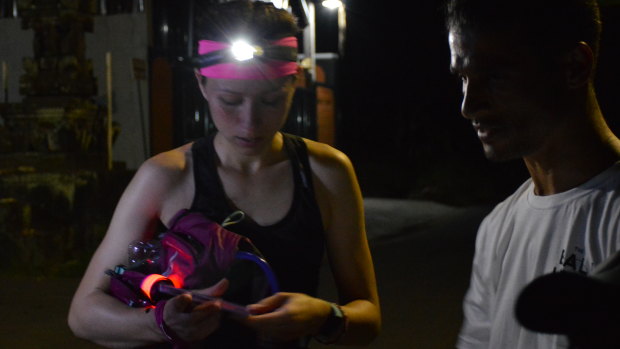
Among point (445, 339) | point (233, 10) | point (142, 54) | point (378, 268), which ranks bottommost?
point (378, 268)

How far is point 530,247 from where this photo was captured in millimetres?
1856

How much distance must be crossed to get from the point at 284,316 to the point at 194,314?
0.87ft

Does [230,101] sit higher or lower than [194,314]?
higher

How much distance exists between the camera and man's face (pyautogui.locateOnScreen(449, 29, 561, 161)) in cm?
180

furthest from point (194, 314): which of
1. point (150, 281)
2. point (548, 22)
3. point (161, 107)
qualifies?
point (161, 107)

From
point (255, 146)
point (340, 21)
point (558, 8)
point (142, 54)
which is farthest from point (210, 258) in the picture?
point (340, 21)

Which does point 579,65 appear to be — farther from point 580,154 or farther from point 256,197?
point 256,197

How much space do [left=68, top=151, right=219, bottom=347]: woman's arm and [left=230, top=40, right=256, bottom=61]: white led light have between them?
1.24ft

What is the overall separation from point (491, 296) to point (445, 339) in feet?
17.9

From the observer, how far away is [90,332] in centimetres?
237

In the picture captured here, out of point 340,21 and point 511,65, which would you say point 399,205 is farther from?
point 511,65

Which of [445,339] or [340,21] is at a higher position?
[340,21]

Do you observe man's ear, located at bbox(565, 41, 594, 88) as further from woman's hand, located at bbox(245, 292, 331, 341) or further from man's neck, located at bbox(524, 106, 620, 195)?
woman's hand, located at bbox(245, 292, 331, 341)

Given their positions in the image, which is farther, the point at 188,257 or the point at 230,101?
the point at 230,101
